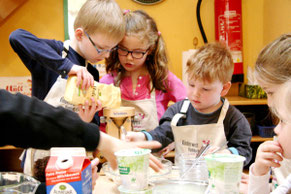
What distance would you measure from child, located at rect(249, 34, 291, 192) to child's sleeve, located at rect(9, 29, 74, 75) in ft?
2.51

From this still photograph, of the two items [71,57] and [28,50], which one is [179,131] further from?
[28,50]

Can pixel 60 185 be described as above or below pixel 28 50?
below

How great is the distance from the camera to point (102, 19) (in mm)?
1418

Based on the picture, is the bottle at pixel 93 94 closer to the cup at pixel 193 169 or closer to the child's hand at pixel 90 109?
the child's hand at pixel 90 109

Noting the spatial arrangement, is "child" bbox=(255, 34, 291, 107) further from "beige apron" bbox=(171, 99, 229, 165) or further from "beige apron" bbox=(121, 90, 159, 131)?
"beige apron" bbox=(121, 90, 159, 131)

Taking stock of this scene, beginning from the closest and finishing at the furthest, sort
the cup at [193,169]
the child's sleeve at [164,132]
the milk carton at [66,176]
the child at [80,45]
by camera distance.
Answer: the milk carton at [66,176] → the cup at [193,169] → the child at [80,45] → the child's sleeve at [164,132]

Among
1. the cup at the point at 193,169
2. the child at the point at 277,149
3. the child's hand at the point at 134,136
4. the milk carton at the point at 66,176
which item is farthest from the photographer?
the child's hand at the point at 134,136

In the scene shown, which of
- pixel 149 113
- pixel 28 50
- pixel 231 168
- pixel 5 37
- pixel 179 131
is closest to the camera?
pixel 231 168

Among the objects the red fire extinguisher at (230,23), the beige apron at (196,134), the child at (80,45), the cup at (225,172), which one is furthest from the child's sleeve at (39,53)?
the red fire extinguisher at (230,23)

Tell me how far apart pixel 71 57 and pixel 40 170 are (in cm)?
72

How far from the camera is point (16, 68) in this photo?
293 centimetres

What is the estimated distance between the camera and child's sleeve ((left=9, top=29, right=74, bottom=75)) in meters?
1.31

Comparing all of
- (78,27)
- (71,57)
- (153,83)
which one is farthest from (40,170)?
(153,83)

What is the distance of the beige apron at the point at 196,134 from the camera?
141 cm
